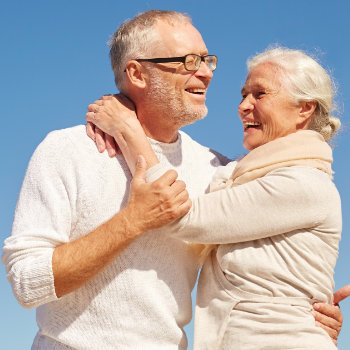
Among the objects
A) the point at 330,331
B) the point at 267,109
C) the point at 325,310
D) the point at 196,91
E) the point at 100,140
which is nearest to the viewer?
the point at 325,310

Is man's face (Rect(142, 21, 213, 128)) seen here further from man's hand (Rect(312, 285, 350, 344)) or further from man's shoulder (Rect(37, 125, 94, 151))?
man's hand (Rect(312, 285, 350, 344))

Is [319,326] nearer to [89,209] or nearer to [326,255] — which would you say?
[326,255]

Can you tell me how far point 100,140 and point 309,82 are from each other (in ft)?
4.24

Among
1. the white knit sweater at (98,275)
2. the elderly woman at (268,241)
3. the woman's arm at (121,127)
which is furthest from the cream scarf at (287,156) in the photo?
the white knit sweater at (98,275)

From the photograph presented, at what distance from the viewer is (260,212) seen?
3148 mm

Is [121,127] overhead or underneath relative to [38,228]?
overhead

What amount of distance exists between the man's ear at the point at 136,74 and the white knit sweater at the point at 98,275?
0.55 m

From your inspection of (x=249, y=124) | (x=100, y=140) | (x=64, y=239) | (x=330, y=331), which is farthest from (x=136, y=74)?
(x=330, y=331)

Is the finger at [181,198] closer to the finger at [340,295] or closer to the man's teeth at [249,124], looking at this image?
the man's teeth at [249,124]

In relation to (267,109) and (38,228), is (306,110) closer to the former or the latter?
(267,109)

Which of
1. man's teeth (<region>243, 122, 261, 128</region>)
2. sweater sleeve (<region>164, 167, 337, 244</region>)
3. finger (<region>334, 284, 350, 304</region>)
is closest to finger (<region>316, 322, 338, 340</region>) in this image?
finger (<region>334, 284, 350, 304</region>)

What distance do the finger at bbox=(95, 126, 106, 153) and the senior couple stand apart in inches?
0.9

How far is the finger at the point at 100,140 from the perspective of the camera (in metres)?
3.58

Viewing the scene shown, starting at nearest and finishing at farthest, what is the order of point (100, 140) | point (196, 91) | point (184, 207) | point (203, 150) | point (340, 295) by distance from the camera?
point (184, 207), point (100, 140), point (340, 295), point (196, 91), point (203, 150)
